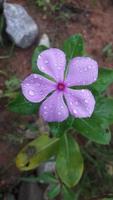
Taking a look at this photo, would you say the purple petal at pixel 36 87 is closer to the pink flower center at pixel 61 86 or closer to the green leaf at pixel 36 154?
the pink flower center at pixel 61 86

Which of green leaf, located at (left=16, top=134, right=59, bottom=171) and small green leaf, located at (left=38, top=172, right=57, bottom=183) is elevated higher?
green leaf, located at (left=16, top=134, right=59, bottom=171)

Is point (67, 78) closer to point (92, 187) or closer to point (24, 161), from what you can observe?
point (24, 161)

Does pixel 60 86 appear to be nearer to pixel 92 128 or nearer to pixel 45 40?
pixel 92 128

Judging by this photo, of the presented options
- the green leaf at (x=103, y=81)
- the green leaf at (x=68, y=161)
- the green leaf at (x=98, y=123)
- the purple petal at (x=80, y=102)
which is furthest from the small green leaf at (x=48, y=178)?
the purple petal at (x=80, y=102)

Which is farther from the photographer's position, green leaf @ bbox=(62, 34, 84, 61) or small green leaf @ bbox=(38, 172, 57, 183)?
small green leaf @ bbox=(38, 172, 57, 183)

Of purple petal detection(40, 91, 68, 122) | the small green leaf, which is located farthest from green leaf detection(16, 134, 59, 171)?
purple petal detection(40, 91, 68, 122)

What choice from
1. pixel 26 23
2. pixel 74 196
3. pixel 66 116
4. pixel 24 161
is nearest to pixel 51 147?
pixel 24 161

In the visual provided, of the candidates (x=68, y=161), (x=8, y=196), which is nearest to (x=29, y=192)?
(x=8, y=196)

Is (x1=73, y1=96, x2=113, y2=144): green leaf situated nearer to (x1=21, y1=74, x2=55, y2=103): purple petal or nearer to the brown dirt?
(x1=21, y1=74, x2=55, y2=103): purple petal

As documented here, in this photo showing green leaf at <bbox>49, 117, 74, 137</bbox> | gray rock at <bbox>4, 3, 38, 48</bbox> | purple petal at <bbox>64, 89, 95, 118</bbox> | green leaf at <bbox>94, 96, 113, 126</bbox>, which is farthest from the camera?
gray rock at <bbox>4, 3, 38, 48</bbox>
